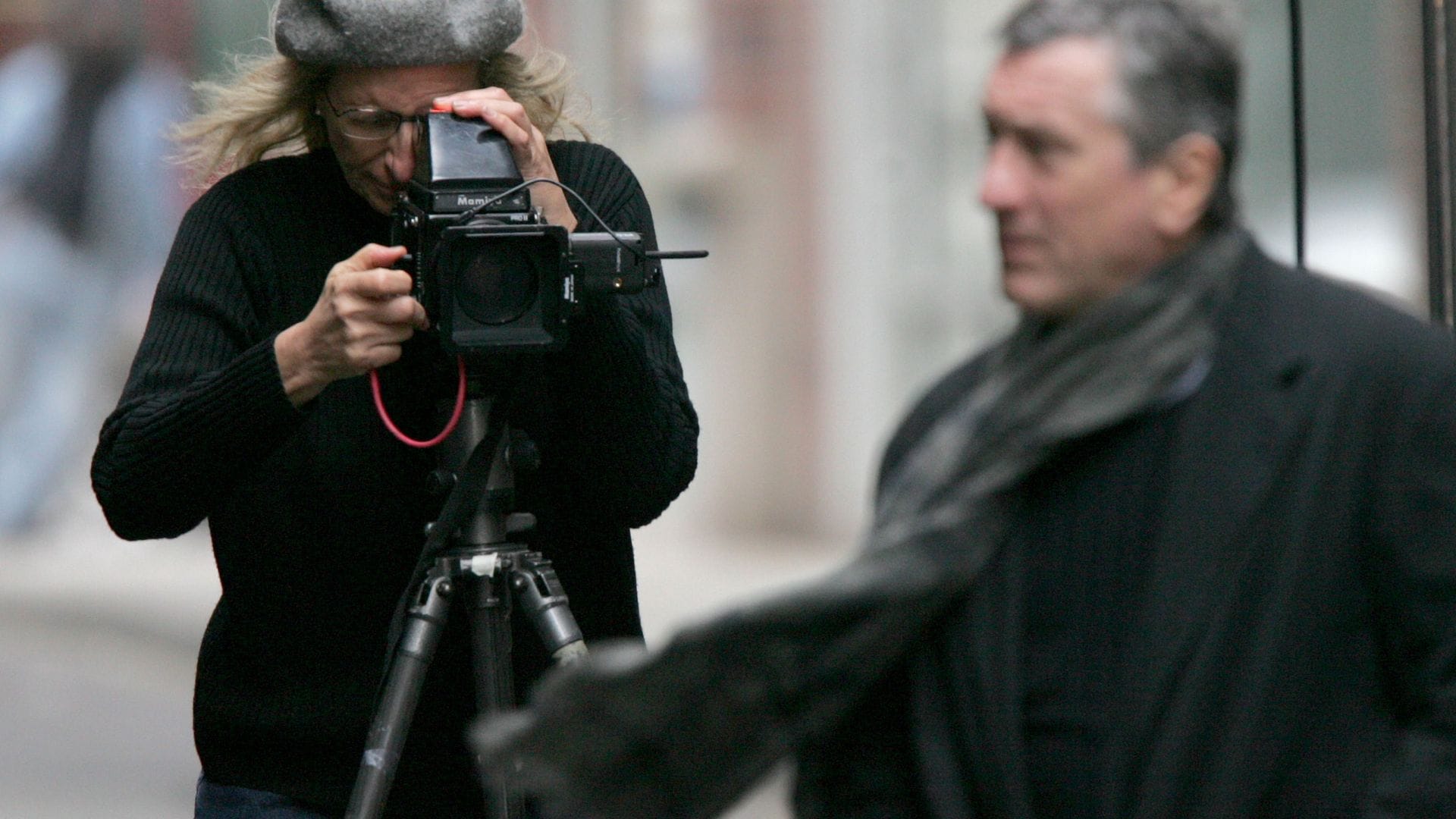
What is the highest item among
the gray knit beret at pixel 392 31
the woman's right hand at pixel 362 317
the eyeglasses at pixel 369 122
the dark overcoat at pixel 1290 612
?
the gray knit beret at pixel 392 31

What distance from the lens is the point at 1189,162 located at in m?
2.18

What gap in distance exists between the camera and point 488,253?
276cm

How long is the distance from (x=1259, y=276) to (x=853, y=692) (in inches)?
19.8

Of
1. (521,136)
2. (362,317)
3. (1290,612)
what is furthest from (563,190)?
(1290,612)

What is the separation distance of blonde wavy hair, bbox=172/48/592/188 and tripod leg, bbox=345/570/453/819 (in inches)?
24.6

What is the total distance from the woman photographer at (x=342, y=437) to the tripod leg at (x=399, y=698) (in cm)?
6

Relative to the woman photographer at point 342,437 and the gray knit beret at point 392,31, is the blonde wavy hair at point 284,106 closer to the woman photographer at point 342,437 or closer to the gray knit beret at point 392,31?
the woman photographer at point 342,437

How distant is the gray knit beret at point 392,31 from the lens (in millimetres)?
2863

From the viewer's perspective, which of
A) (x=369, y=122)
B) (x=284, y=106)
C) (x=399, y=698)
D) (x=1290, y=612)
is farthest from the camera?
(x=284, y=106)

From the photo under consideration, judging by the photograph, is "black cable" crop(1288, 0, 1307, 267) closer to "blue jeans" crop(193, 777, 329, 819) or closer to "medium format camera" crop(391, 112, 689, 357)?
"medium format camera" crop(391, 112, 689, 357)

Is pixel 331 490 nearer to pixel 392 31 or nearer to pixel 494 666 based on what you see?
pixel 494 666

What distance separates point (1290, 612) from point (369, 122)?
1.28 meters

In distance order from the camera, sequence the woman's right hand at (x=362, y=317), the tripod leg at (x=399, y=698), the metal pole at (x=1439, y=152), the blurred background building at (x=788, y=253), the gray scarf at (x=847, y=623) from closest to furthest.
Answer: the gray scarf at (x=847, y=623), the woman's right hand at (x=362, y=317), the tripod leg at (x=399, y=698), the metal pole at (x=1439, y=152), the blurred background building at (x=788, y=253)

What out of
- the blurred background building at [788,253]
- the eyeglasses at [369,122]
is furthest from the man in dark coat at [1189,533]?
the blurred background building at [788,253]
